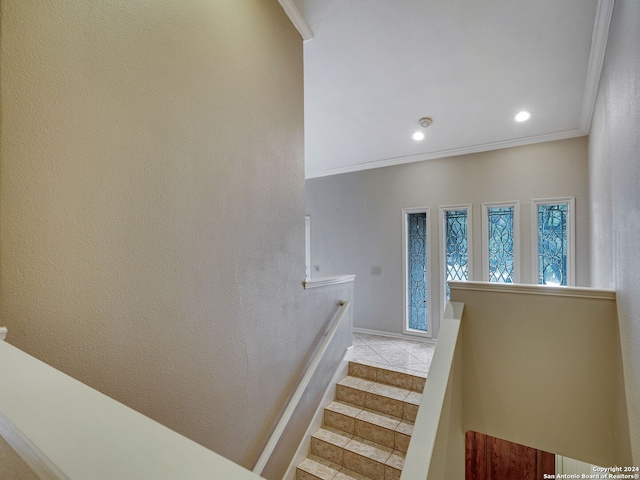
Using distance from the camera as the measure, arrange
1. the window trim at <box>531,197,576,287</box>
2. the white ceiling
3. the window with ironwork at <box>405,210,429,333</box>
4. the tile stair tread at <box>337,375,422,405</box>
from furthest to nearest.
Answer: the window with ironwork at <box>405,210,429,333</box>
the window trim at <box>531,197,576,287</box>
the tile stair tread at <box>337,375,422,405</box>
the white ceiling

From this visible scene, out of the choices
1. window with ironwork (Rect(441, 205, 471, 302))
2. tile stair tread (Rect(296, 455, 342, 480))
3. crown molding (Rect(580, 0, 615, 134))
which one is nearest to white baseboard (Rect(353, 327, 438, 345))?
window with ironwork (Rect(441, 205, 471, 302))

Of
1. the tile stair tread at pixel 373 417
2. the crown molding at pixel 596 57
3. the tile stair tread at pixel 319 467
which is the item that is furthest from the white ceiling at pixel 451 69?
the tile stair tread at pixel 319 467

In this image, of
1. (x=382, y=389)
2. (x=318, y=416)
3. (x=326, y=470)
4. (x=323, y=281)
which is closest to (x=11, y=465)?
(x=323, y=281)

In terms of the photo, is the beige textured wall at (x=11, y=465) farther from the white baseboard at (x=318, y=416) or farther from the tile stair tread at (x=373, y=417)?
the tile stair tread at (x=373, y=417)

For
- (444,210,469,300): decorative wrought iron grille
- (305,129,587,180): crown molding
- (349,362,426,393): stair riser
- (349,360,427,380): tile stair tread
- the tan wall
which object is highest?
(305,129,587,180): crown molding

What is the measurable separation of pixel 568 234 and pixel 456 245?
1.31 meters

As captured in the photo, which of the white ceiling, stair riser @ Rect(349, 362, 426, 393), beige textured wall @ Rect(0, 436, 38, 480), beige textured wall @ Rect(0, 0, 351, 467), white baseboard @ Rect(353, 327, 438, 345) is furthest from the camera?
white baseboard @ Rect(353, 327, 438, 345)

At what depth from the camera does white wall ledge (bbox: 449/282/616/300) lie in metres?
2.07

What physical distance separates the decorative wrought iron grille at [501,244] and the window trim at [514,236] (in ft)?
0.14

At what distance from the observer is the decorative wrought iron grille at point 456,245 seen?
4.48 m

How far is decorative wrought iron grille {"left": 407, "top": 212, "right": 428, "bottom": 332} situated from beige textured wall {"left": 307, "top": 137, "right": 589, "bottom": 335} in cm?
16

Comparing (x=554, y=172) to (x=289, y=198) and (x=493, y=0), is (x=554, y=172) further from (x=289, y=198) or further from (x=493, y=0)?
(x=289, y=198)

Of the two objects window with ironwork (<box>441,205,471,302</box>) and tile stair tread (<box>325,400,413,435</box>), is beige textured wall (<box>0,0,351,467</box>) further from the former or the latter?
window with ironwork (<box>441,205,471,302</box>)

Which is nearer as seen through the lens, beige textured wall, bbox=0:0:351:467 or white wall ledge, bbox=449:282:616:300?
beige textured wall, bbox=0:0:351:467
